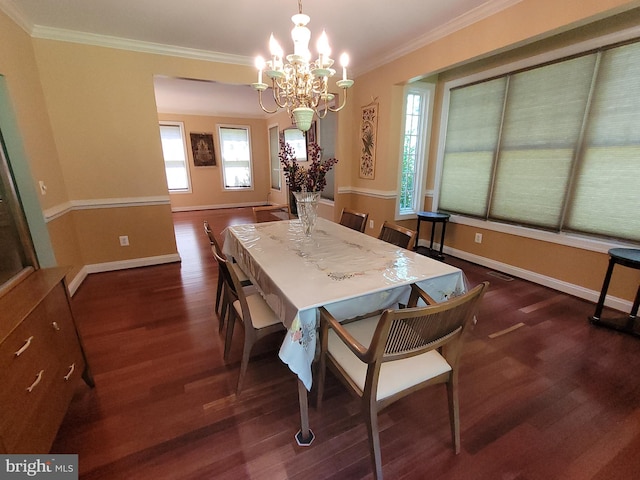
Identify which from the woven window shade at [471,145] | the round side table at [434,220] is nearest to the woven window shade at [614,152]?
the woven window shade at [471,145]

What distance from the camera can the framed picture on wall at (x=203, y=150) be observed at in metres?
7.06

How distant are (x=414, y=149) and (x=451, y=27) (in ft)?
5.16

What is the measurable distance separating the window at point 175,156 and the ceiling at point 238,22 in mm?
4176

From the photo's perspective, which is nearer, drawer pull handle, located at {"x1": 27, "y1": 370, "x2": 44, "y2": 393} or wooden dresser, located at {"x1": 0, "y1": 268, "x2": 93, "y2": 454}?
wooden dresser, located at {"x1": 0, "y1": 268, "x2": 93, "y2": 454}

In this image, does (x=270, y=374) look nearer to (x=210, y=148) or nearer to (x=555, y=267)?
(x=555, y=267)

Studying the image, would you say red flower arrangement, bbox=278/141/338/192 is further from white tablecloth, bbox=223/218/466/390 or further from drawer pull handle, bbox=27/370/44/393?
drawer pull handle, bbox=27/370/44/393

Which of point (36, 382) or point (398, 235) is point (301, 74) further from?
point (36, 382)

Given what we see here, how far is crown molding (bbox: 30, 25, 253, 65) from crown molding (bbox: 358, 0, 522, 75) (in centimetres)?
173

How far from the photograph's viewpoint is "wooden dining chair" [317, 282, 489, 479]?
988 mm

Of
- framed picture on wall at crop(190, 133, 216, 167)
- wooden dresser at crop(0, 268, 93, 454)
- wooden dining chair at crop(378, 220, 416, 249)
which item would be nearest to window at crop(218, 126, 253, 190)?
framed picture on wall at crop(190, 133, 216, 167)

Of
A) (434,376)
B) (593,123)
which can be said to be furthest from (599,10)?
(434,376)

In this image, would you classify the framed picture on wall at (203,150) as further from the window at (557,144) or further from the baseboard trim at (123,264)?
the window at (557,144)

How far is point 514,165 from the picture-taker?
309 centimetres

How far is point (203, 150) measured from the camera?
283 inches
